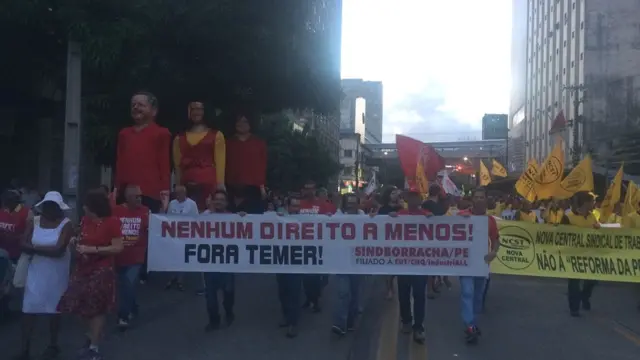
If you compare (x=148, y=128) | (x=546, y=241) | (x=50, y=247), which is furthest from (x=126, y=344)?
(x=546, y=241)

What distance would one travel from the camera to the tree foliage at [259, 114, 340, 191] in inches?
1313

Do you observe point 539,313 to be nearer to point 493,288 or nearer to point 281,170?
point 493,288

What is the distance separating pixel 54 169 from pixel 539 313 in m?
14.6

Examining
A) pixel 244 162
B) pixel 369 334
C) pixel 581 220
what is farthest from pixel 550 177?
pixel 244 162


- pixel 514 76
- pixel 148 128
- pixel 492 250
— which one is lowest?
pixel 492 250

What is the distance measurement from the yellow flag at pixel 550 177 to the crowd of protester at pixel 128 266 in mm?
5733

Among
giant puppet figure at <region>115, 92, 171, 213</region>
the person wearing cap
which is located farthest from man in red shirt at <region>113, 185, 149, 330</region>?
the person wearing cap

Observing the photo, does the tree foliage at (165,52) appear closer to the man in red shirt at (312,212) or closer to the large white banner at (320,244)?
the man in red shirt at (312,212)

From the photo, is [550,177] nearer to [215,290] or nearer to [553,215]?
[553,215]

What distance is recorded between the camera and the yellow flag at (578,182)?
54.9 ft

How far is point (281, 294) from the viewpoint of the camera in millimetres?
8992

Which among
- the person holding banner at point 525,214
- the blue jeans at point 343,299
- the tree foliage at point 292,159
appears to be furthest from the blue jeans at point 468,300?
the tree foliage at point 292,159

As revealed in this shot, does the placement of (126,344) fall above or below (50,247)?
below

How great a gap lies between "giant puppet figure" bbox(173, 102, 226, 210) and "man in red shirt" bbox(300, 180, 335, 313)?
175 cm
